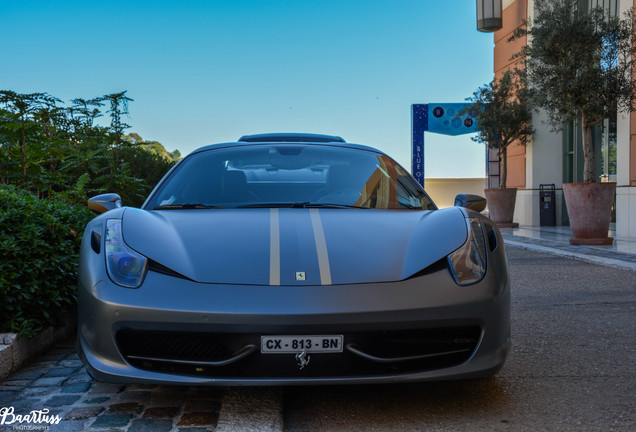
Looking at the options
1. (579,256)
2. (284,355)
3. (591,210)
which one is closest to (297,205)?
(284,355)

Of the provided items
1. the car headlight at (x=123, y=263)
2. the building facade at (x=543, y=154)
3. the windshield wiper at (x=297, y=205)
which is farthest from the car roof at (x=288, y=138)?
the building facade at (x=543, y=154)

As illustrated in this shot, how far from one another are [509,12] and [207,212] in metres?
18.6

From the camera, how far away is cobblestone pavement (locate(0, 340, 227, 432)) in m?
2.52

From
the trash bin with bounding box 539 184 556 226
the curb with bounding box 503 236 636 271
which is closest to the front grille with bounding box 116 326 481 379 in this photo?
the curb with bounding box 503 236 636 271

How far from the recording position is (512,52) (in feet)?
63.4

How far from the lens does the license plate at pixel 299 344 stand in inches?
95.1

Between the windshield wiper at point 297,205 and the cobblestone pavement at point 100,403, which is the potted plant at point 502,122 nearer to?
the windshield wiper at point 297,205

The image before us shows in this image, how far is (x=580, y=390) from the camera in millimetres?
3014

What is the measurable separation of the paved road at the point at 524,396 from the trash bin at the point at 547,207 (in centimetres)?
1370

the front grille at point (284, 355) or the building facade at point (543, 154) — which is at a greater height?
the building facade at point (543, 154)

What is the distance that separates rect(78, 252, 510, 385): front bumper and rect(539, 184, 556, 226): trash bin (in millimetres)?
15888

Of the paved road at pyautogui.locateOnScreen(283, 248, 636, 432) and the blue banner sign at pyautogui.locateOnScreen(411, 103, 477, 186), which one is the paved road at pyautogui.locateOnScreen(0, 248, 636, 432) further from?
the blue banner sign at pyautogui.locateOnScreen(411, 103, 477, 186)

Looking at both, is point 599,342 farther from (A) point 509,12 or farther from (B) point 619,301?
(A) point 509,12

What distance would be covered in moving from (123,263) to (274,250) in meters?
0.62
